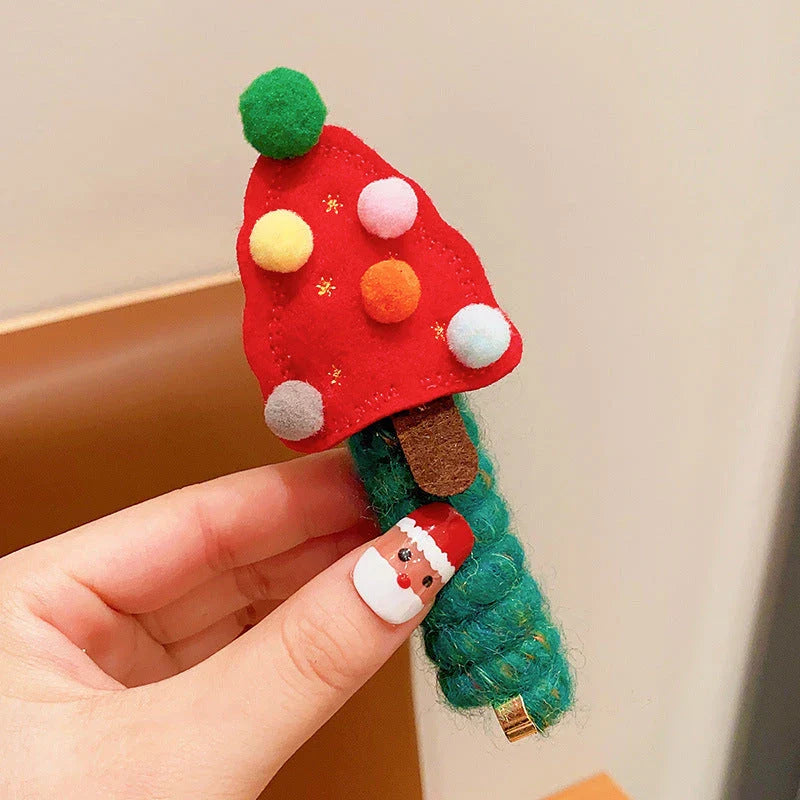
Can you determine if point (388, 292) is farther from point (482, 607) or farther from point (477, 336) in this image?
point (482, 607)

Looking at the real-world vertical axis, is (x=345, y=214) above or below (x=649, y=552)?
above

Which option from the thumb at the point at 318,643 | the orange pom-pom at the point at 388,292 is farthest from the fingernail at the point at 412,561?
the orange pom-pom at the point at 388,292

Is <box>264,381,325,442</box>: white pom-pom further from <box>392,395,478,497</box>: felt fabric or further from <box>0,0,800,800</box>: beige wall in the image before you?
<box>0,0,800,800</box>: beige wall

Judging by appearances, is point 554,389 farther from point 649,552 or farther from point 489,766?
point 489,766

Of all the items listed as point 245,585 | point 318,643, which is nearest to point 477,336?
point 318,643

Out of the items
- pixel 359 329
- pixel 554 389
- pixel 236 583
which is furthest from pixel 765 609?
pixel 359 329

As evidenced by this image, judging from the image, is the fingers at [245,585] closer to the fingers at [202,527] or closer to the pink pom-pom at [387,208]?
the fingers at [202,527]
